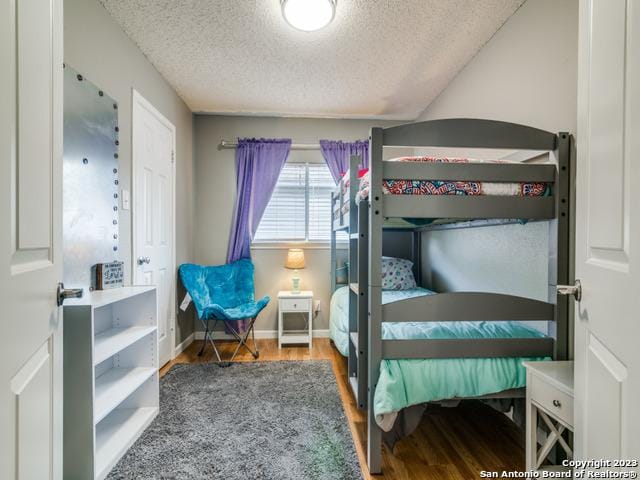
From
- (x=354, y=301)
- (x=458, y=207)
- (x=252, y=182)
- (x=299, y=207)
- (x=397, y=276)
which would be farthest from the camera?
(x=299, y=207)

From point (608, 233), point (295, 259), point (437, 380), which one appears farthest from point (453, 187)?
point (295, 259)

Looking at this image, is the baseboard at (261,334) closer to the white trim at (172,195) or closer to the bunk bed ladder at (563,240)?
the white trim at (172,195)

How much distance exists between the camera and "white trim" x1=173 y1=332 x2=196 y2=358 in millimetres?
2984

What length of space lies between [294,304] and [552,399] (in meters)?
2.35

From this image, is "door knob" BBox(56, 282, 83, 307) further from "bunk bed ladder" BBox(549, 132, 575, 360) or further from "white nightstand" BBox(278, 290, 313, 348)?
"white nightstand" BBox(278, 290, 313, 348)

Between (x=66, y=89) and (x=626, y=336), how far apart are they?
2.37m

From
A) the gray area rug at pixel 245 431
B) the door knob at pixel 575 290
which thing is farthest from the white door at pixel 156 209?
the door knob at pixel 575 290

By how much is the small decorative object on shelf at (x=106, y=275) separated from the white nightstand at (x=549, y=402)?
89.3 inches

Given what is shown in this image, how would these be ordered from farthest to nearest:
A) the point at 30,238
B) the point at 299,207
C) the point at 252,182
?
the point at 299,207, the point at 252,182, the point at 30,238

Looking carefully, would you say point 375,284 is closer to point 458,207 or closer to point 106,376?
point 458,207

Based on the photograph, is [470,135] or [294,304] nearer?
[470,135]

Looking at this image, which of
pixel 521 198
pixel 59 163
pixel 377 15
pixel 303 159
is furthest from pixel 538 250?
pixel 303 159

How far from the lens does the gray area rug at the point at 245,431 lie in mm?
1508

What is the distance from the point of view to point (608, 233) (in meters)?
0.75
